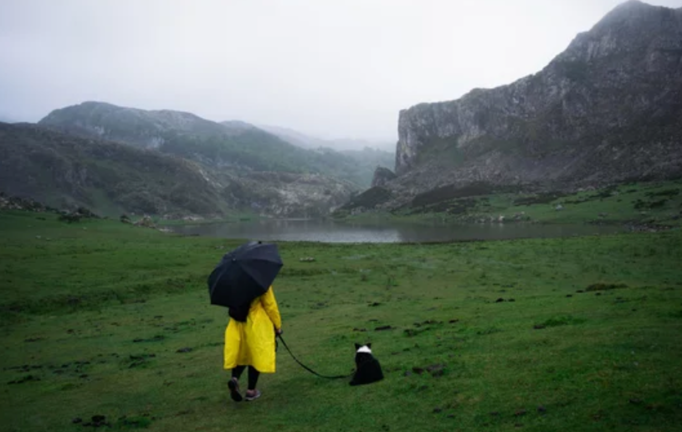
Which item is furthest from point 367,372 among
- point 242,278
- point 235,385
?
point 242,278

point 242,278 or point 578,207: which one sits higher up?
point 578,207

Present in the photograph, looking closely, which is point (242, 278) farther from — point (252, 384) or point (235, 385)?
point (252, 384)

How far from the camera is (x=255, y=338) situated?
11.1 m

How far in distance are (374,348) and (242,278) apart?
6766 millimetres

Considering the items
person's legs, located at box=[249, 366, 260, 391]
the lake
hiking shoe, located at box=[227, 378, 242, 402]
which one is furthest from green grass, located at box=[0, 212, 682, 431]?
the lake

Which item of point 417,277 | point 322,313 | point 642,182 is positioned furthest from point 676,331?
point 642,182

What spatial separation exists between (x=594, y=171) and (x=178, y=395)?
197 m

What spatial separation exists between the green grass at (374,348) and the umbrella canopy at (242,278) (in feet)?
9.16

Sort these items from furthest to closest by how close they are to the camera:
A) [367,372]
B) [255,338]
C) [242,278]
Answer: [367,372] → [255,338] → [242,278]

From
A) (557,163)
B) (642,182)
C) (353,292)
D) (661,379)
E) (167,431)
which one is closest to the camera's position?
(661,379)

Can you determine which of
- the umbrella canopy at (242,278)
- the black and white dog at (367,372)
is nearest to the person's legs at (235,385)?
the umbrella canopy at (242,278)

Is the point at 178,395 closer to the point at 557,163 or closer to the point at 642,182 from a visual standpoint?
the point at 642,182

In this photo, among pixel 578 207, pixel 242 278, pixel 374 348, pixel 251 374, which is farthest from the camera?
pixel 578 207

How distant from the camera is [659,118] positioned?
168250 millimetres
